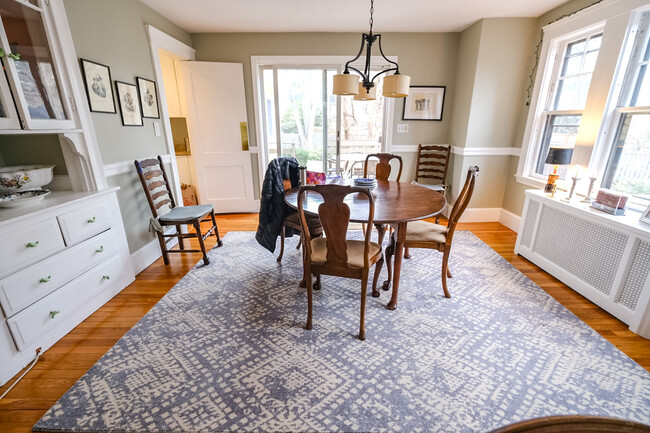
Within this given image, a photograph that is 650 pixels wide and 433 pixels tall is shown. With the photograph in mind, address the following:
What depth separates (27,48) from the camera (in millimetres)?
1654

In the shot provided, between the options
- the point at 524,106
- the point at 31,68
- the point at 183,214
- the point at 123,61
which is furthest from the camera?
the point at 524,106

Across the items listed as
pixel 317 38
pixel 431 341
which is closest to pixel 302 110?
pixel 317 38

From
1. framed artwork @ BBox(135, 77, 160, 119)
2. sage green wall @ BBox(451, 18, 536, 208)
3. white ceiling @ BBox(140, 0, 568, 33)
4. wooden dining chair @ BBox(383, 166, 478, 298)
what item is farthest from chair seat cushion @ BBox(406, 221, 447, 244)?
framed artwork @ BBox(135, 77, 160, 119)

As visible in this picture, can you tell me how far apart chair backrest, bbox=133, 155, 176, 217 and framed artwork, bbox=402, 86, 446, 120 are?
318cm

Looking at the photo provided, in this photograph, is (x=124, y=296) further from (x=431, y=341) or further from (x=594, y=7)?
(x=594, y=7)

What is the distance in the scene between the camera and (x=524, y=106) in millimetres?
Result: 3350

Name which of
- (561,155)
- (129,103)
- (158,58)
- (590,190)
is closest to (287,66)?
(158,58)

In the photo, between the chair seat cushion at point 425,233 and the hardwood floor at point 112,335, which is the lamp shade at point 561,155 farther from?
the chair seat cushion at point 425,233

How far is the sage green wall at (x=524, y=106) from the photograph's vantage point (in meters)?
2.74

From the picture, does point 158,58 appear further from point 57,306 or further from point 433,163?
point 433,163

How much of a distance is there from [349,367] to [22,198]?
2229 millimetres

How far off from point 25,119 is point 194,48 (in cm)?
267

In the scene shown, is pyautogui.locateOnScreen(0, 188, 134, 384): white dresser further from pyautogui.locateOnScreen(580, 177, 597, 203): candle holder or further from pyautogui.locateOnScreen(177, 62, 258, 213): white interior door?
pyautogui.locateOnScreen(580, 177, 597, 203): candle holder

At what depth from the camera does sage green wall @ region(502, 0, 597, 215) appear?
2.74m
